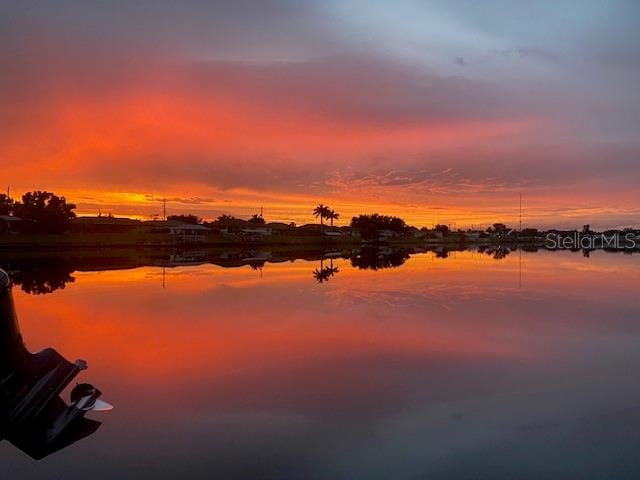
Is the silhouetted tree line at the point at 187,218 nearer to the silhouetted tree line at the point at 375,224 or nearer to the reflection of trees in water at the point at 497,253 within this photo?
the silhouetted tree line at the point at 375,224

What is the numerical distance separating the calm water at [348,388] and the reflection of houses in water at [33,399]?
30 cm

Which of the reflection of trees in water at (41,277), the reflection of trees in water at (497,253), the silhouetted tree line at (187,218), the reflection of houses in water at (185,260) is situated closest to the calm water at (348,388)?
the reflection of trees in water at (41,277)

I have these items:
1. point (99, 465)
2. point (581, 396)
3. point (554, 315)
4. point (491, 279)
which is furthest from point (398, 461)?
point (491, 279)

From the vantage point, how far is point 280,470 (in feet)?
24.3

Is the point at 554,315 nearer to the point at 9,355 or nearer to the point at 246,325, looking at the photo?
the point at 246,325

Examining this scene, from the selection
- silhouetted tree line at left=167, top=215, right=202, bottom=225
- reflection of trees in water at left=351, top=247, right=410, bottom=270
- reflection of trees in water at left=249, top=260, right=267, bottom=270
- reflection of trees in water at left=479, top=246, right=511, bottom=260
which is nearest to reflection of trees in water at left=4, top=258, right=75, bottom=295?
reflection of trees in water at left=249, top=260, right=267, bottom=270

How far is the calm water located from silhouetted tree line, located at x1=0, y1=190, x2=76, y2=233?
202ft

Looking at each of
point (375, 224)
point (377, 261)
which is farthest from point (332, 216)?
point (377, 261)

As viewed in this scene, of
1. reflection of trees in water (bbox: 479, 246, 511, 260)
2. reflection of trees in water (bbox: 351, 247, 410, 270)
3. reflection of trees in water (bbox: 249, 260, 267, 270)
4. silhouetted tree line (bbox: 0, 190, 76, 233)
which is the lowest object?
reflection of trees in water (bbox: 479, 246, 511, 260)

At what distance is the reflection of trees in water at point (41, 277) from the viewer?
2754 centimetres

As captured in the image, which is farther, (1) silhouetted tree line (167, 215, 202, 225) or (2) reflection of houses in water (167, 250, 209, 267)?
(1) silhouetted tree line (167, 215, 202, 225)

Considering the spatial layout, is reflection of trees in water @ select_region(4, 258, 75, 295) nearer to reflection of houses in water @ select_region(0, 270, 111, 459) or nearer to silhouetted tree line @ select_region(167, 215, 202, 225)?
reflection of houses in water @ select_region(0, 270, 111, 459)

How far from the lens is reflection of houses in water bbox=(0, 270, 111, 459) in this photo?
794 centimetres

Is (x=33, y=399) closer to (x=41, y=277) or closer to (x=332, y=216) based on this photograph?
(x=41, y=277)
